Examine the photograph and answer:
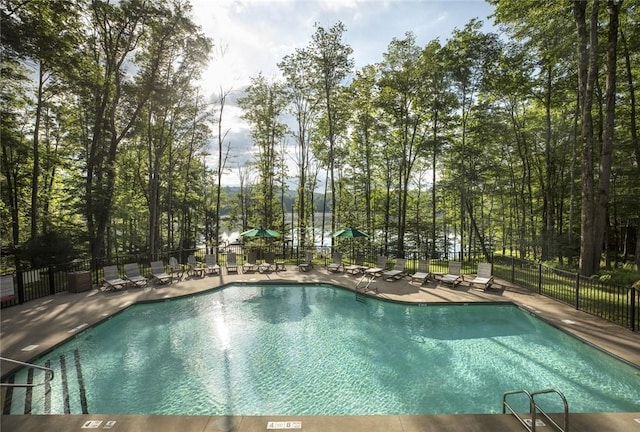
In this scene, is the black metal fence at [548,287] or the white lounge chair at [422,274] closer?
the black metal fence at [548,287]

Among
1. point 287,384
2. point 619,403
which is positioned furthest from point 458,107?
point 287,384

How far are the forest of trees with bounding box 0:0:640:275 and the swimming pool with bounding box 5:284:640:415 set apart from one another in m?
7.12

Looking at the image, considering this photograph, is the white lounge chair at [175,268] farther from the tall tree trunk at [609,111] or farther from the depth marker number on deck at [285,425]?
the tall tree trunk at [609,111]

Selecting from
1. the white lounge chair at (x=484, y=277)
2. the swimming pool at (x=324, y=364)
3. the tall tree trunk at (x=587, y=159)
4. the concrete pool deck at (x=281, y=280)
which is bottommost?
the swimming pool at (x=324, y=364)

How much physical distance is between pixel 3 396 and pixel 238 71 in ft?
67.9

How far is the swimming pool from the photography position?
5289mm

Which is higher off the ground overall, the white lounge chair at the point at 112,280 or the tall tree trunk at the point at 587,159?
the tall tree trunk at the point at 587,159

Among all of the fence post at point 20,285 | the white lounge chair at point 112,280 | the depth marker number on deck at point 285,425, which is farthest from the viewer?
the white lounge chair at point 112,280

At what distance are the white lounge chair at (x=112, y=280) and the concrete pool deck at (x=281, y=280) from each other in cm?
29

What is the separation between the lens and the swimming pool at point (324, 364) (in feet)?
17.4

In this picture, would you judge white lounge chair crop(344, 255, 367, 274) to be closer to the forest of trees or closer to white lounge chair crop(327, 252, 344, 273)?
white lounge chair crop(327, 252, 344, 273)

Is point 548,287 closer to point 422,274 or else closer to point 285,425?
point 422,274

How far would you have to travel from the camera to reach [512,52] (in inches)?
656

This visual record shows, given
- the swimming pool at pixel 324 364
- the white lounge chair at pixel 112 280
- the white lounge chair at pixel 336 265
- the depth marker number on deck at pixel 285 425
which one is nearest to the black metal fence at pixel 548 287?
the white lounge chair at pixel 112 280
